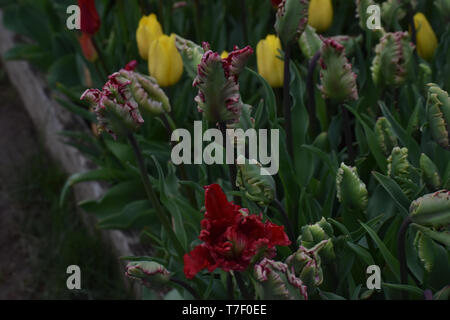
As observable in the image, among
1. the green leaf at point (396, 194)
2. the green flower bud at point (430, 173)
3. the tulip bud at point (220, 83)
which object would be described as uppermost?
the tulip bud at point (220, 83)

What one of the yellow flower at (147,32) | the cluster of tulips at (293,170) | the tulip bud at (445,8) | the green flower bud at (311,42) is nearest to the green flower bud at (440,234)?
the cluster of tulips at (293,170)

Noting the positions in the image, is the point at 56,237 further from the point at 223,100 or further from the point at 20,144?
the point at 223,100

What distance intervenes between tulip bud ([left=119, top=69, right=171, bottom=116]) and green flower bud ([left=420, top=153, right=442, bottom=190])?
440mm

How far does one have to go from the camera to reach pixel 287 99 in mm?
1168

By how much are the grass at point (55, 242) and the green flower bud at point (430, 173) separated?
100 centimetres

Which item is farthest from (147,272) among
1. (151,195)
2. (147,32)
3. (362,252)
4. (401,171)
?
(147,32)

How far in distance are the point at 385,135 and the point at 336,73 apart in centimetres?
19

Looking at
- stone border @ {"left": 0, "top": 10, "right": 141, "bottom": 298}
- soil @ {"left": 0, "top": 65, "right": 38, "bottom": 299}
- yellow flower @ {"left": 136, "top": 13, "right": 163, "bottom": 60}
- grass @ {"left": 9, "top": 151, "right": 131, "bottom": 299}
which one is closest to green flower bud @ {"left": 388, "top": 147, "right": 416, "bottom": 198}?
yellow flower @ {"left": 136, "top": 13, "right": 163, "bottom": 60}

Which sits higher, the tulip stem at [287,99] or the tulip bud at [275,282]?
the tulip stem at [287,99]

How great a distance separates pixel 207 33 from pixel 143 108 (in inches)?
39.4

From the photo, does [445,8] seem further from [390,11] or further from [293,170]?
[293,170]

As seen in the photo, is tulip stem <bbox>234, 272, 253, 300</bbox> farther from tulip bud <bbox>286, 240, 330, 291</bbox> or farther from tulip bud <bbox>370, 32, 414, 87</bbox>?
tulip bud <bbox>370, 32, 414, 87</bbox>

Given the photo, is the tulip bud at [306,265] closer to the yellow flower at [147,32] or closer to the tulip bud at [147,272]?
the tulip bud at [147,272]

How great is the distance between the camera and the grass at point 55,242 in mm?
1870
